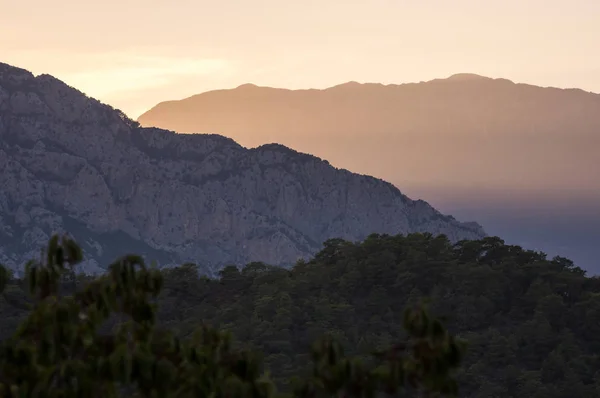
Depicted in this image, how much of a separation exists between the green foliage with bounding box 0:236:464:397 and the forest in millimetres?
93724

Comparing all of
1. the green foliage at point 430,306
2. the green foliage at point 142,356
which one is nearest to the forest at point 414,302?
the green foliage at point 430,306

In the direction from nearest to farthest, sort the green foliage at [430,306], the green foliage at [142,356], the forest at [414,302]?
the green foliage at [142,356] < the forest at [414,302] < the green foliage at [430,306]

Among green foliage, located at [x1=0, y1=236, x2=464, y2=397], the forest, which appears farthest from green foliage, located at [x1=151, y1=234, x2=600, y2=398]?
green foliage, located at [x1=0, y1=236, x2=464, y2=397]

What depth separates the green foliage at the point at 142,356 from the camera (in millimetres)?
17641

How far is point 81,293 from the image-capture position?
19734 millimetres

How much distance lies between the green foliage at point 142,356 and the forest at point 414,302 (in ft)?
307

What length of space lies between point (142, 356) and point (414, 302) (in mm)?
116342

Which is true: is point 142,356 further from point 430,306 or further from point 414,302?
point 430,306

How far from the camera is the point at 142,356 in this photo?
58.9 feet

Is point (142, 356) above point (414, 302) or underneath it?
above

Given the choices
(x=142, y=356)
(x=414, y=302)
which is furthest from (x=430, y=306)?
(x=142, y=356)

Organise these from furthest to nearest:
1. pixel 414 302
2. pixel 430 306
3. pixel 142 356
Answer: pixel 430 306
pixel 414 302
pixel 142 356

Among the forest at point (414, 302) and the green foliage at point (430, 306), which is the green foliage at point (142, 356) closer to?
the forest at point (414, 302)

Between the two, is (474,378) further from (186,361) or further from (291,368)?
(186,361)
